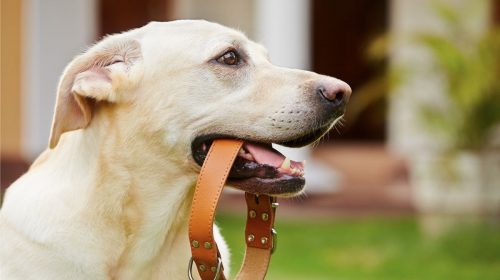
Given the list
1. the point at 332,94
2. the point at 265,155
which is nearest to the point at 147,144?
the point at 265,155

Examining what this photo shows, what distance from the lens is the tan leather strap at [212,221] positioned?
380 cm

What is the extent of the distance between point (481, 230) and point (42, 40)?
241 inches

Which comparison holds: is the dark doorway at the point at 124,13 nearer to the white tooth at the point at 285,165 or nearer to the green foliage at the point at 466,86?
the green foliage at the point at 466,86

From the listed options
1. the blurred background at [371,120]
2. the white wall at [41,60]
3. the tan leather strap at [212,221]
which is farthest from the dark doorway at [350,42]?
the tan leather strap at [212,221]

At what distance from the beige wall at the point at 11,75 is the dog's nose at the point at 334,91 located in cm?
954

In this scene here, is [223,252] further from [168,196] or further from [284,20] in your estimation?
[284,20]

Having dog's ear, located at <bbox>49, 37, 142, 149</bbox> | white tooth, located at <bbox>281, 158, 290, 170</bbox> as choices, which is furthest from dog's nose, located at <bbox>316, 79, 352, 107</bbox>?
dog's ear, located at <bbox>49, 37, 142, 149</bbox>

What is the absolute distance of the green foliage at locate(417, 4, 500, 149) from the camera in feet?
29.5

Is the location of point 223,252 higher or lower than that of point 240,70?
lower

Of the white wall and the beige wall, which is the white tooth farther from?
the beige wall

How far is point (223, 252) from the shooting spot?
4.26 metres

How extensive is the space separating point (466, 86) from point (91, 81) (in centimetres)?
538

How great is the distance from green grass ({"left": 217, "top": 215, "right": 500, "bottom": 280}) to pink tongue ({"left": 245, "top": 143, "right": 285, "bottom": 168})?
4030 mm

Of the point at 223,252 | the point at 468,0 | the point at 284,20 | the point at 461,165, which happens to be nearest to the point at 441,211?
the point at 461,165
